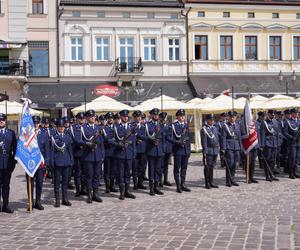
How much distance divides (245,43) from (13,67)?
47.9ft

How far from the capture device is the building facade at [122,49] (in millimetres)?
29938

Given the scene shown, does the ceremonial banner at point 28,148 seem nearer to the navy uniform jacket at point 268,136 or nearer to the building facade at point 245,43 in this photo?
the navy uniform jacket at point 268,136

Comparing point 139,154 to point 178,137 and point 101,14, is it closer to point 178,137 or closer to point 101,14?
point 178,137

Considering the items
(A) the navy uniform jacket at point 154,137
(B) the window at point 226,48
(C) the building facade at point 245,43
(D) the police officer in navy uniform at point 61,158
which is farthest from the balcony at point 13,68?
(D) the police officer in navy uniform at point 61,158

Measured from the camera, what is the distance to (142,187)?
1270 centimetres

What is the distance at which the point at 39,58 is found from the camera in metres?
30.1

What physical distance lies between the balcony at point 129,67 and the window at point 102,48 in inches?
37.1

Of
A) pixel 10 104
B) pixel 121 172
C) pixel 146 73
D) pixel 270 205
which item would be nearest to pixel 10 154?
pixel 121 172

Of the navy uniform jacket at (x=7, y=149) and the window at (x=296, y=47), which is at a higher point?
the window at (x=296, y=47)

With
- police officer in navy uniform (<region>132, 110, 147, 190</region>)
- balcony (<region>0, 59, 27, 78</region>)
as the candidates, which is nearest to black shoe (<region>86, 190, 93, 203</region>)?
police officer in navy uniform (<region>132, 110, 147, 190</region>)

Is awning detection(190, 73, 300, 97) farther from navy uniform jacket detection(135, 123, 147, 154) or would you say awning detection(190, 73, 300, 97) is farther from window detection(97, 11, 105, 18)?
navy uniform jacket detection(135, 123, 147, 154)

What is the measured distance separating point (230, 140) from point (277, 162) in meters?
3.28

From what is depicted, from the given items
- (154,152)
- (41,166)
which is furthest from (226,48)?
(41,166)

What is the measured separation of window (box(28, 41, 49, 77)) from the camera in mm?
30000
